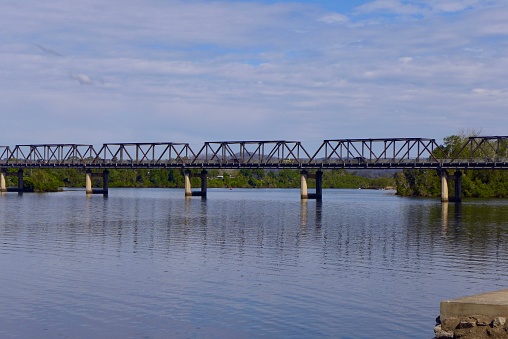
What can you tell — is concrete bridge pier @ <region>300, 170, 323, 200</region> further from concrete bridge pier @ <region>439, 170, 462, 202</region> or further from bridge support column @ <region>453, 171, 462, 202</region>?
bridge support column @ <region>453, 171, 462, 202</region>

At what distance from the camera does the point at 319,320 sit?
1066 inches

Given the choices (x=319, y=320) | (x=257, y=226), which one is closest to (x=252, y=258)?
(x=319, y=320)

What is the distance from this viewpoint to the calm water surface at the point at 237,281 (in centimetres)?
2634

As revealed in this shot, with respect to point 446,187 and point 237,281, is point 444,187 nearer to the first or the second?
point 446,187

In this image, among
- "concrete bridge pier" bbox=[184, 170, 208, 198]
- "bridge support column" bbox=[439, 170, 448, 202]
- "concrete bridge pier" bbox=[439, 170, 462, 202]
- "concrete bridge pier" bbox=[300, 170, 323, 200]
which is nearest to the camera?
"bridge support column" bbox=[439, 170, 448, 202]

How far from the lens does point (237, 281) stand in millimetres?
35344

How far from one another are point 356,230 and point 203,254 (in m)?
24.6

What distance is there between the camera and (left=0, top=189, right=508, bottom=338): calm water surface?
2634cm

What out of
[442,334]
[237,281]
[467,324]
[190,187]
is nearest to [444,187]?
[190,187]

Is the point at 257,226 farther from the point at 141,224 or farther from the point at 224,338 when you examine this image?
the point at 224,338

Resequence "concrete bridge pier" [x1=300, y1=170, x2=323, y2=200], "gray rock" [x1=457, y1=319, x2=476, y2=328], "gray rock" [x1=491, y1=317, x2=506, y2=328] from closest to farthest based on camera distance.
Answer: "gray rock" [x1=491, y1=317, x2=506, y2=328]
"gray rock" [x1=457, y1=319, x2=476, y2=328]
"concrete bridge pier" [x1=300, y1=170, x2=323, y2=200]

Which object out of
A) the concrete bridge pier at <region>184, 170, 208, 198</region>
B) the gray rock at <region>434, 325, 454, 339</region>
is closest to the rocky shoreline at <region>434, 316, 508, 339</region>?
the gray rock at <region>434, 325, 454, 339</region>

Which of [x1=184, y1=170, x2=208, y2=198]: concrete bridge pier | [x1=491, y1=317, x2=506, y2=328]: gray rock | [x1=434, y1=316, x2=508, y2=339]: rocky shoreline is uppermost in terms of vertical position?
[x1=184, y1=170, x2=208, y2=198]: concrete bridge pier

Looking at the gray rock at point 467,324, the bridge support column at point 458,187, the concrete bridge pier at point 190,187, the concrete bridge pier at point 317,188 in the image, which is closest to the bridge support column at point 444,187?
the bridge support column at point 458,187
